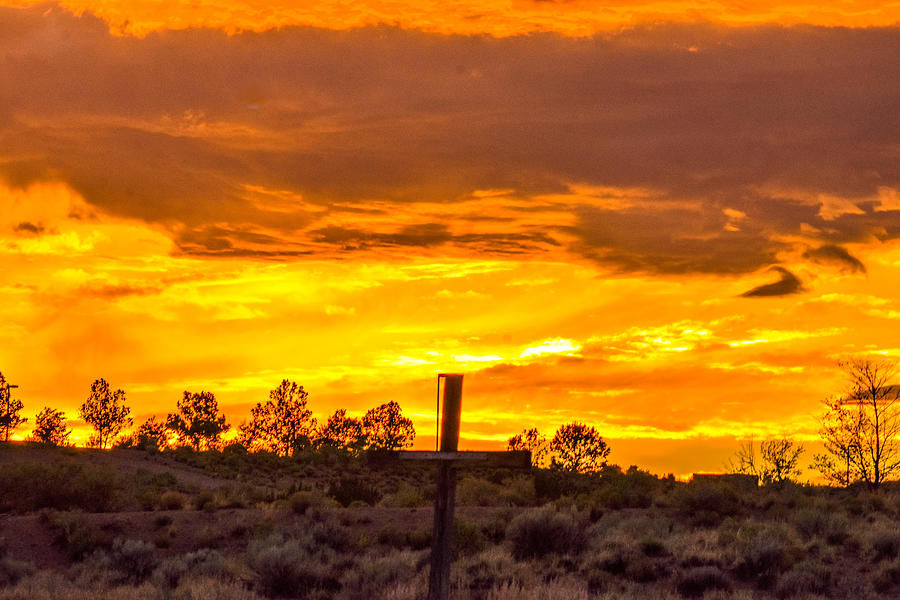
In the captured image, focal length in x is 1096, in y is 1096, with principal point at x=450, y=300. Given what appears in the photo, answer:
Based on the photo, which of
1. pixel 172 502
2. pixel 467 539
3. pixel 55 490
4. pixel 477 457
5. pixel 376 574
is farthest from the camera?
pixel 55 490

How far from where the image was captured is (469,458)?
19.2 metres

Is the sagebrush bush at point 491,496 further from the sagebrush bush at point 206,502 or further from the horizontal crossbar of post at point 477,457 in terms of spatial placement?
the horizontal crossbar of post at point 477,457

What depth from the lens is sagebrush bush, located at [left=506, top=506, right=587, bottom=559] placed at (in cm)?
3198

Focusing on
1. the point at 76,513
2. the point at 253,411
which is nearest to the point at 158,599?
the point at 76,513

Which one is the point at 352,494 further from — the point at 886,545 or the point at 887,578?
the point at 887,578

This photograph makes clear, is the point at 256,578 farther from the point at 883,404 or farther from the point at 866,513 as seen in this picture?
the point at 883,404

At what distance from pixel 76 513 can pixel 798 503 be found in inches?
1034

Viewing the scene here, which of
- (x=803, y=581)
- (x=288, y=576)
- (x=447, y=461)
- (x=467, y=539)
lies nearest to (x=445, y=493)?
(x=447, y=461)

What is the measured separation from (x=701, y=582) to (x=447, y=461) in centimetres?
1120

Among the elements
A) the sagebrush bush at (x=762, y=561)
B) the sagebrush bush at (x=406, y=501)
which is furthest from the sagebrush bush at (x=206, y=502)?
the sagebrush bush at (x=762, y=561)

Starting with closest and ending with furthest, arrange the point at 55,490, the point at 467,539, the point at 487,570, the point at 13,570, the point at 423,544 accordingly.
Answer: the point at 487,570, the point at 13,570, the point at 467,539, the point at 423,544, the point at 55,490

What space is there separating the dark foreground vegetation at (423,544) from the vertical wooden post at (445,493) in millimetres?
1172

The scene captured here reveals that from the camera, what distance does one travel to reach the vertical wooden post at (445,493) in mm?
19562

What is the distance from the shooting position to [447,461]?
64.5 ft
